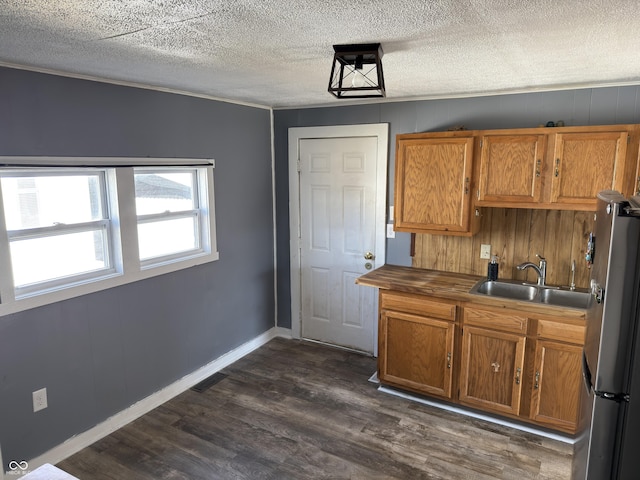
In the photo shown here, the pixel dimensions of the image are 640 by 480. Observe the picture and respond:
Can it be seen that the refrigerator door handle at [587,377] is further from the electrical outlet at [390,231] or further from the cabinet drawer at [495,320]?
the electrical outlet at [390,231]

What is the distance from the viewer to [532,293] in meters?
3.13

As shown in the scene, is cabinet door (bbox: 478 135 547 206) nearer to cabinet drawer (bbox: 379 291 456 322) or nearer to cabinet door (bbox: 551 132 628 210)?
cabinet door (bbox: 551 132 628 210)

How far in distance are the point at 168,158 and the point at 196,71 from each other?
0.85 meters

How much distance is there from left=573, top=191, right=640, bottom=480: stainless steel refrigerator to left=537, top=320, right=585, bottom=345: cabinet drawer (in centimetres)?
144

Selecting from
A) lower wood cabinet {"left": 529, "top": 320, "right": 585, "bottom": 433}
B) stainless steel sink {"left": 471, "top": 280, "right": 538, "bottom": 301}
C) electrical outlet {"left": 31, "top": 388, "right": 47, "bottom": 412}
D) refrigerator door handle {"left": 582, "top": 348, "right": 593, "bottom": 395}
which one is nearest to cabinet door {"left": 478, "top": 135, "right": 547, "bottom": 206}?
stainless steel sink {"left": 471, "top": 280, "right": 538, "bottom": 301}

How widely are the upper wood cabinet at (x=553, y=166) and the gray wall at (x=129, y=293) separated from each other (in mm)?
2010

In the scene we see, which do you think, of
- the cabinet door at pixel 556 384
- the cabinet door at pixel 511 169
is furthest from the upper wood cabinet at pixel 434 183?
the cabinet door at pixel 556 384

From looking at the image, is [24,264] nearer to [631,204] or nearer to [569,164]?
[631,204]

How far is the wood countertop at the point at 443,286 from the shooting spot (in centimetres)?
271

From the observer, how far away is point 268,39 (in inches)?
72.1

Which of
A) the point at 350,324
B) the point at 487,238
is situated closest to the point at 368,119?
the point at 487,238

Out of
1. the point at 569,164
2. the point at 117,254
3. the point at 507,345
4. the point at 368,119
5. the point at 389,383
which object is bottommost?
the point at 389,383

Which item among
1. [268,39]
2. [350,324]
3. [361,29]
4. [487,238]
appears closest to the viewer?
[361,29]

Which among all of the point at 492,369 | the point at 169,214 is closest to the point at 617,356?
the point at 492,369
